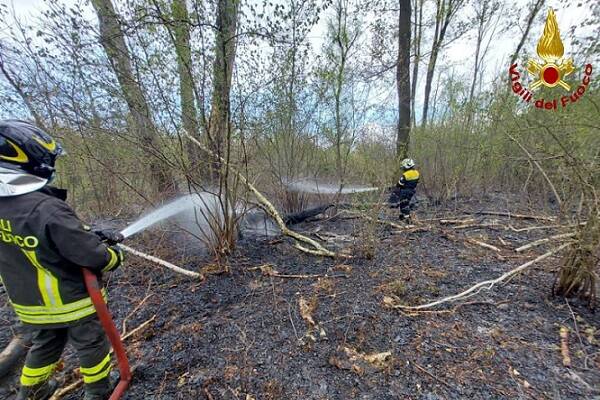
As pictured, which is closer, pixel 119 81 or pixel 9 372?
pixel 9 372

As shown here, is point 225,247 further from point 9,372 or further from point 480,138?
point 480,138

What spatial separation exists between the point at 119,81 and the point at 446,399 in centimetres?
418

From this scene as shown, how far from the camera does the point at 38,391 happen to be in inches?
72.1

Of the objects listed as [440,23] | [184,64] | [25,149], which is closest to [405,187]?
[184,64]

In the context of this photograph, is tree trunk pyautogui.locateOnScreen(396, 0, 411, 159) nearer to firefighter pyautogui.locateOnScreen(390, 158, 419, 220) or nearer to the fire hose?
firefighter pyautogui.locateOnScreen(390, 158, 419, 220)

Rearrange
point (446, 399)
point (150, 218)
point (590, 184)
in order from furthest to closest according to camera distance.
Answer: point (150, 218) → point (590, 184) → point (446, 399)

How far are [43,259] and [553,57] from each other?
8379mm

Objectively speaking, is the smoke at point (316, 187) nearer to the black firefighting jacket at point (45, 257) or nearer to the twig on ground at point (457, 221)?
the twig on ground at point (457, 221)

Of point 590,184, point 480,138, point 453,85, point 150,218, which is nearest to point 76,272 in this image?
point 150,218

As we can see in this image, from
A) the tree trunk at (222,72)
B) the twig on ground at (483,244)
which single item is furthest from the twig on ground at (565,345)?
the tree trunk at (222,72)

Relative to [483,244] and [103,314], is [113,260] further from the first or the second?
[483,244]

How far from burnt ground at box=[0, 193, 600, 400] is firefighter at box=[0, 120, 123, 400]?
0.41m

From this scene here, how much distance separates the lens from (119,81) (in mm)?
2910

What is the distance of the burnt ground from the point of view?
1.87m
